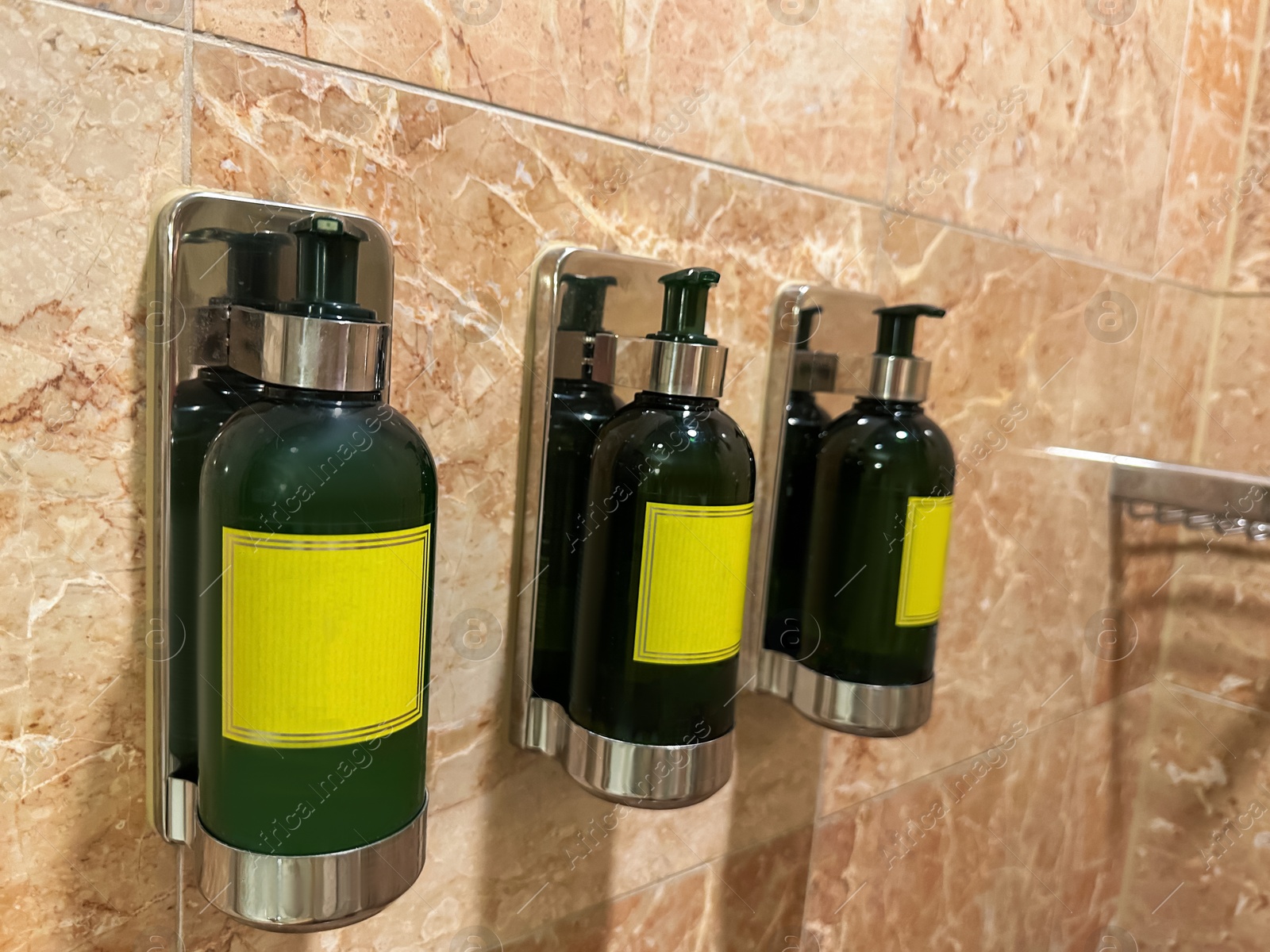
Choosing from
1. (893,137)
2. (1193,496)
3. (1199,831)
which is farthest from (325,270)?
(1199,831)

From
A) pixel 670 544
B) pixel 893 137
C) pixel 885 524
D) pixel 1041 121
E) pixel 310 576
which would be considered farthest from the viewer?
pixel 1041 121

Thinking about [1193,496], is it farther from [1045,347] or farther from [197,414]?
[197,414]

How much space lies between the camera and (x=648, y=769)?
483 millimetres

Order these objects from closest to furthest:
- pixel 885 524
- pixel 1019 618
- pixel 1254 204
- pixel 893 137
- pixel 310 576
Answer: pixel 310 576 → pixel 885 524 → pixel 893 137 → pixel 1019 618 → pixel 1254 204

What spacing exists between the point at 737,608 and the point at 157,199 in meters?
0.33

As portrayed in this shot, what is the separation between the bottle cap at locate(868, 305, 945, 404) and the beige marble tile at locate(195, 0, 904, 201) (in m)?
0.13

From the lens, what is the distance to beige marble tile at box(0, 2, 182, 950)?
1.18 ft

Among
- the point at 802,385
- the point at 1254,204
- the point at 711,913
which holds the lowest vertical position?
the point at 711,913

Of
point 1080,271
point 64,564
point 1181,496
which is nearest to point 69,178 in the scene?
point 64,564

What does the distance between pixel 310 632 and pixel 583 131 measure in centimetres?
32

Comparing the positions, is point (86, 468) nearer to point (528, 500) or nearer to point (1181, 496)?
point (528, 500)

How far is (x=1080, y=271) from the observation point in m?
0.91

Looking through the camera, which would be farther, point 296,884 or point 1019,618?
point 1019,618

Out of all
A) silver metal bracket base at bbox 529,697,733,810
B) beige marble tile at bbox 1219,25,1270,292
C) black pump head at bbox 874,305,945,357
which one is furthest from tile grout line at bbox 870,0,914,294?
beige marble tile at bbox 1219,25,1270,292
